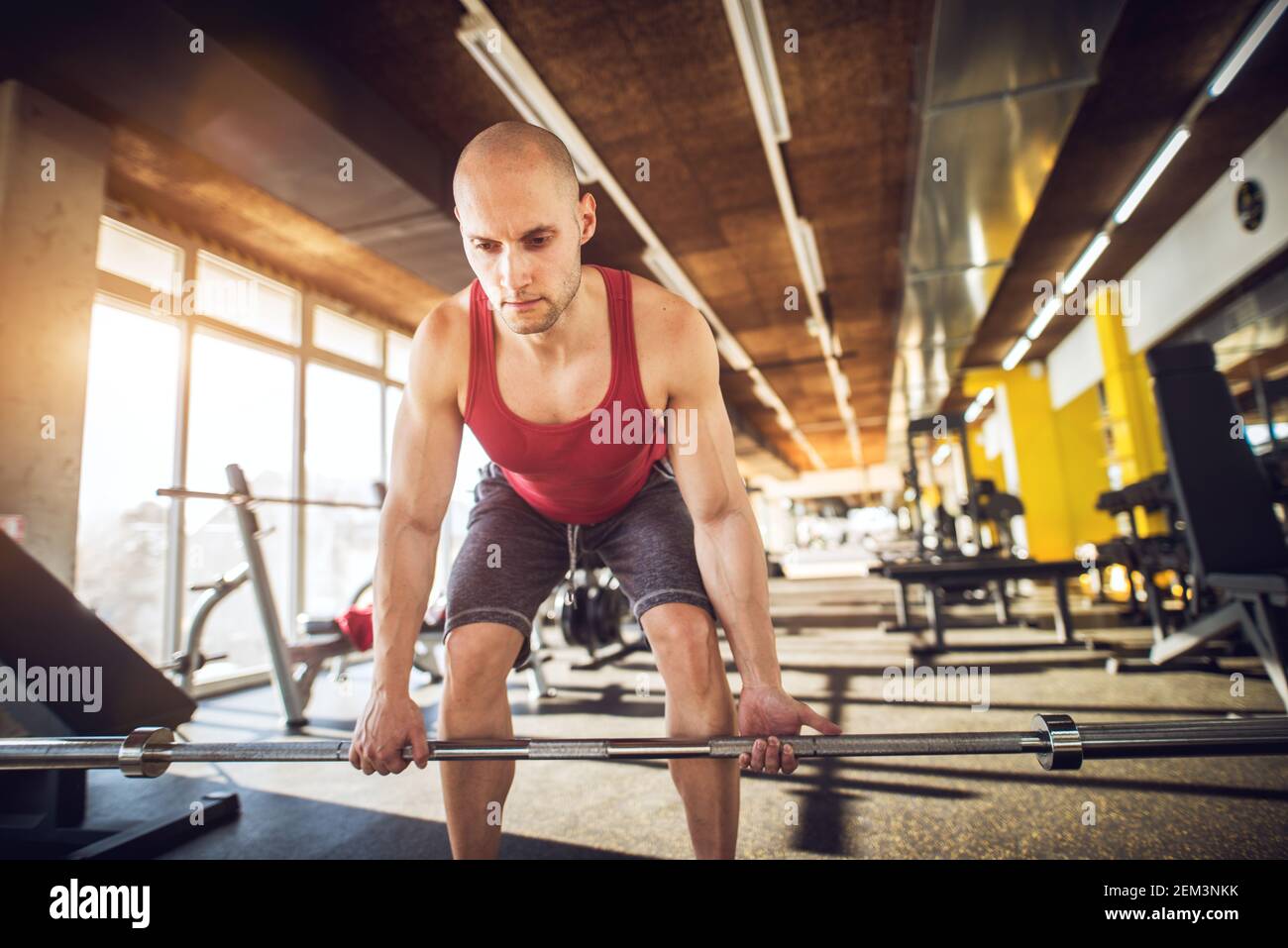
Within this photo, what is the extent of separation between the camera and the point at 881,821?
5.43 feet

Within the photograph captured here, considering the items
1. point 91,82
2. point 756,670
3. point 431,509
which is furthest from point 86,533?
point 756,670

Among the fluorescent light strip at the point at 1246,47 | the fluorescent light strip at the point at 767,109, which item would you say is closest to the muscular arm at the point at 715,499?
the fluorescent light strip at the point at 767,109

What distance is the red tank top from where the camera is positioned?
A: 3.79 ft

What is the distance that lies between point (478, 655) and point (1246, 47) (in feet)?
15.3

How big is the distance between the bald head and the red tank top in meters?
0.19

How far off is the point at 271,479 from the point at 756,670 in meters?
4.97

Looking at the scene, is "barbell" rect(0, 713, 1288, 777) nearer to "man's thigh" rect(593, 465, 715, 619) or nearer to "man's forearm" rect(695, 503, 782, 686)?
"man's forearm" rect(695, 503, 782, 686)

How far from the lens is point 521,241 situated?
101 centimetres

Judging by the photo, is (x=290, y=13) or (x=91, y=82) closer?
(x=91, y=82)

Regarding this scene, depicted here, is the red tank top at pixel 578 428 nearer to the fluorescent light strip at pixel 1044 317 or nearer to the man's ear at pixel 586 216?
the man's ear at pixel 586 216

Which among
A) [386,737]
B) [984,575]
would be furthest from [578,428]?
[984,575]

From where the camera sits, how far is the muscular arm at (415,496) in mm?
1098

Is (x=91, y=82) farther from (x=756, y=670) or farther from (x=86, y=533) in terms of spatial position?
(x=756, y=670)

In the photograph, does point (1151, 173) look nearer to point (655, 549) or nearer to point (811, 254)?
point (811, 254)
